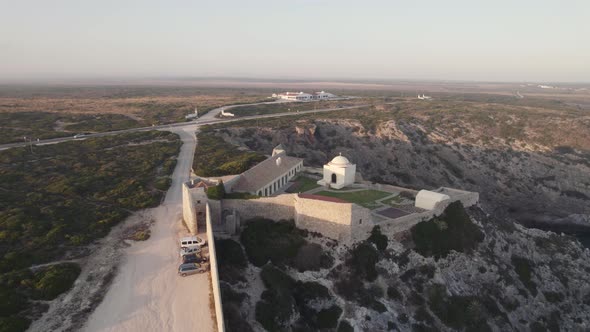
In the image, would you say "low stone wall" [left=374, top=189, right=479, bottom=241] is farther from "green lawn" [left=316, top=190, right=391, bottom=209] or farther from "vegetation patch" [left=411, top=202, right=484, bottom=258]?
"green lawn" [left=316, top=190, right=391, bottom=209]

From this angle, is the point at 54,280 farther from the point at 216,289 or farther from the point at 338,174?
the point at 338,174

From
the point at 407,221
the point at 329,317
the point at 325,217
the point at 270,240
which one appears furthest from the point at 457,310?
the point at 270,240

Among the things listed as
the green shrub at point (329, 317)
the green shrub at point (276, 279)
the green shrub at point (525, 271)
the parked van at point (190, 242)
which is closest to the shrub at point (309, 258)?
the green shrub at point (276, 279)

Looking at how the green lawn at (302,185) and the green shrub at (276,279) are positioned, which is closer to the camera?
the green shrub at (276,279)

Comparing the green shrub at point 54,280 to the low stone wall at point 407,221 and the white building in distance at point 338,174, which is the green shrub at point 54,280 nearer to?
the low stone wall at point 407,221

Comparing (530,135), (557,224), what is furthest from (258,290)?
(530,135)

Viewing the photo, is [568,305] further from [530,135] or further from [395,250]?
[530,135]
